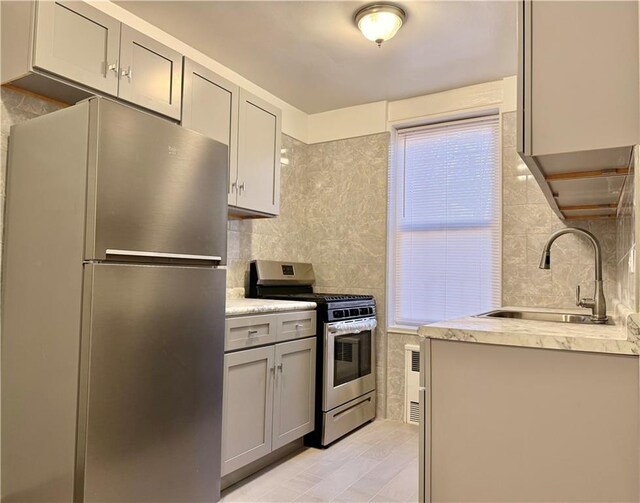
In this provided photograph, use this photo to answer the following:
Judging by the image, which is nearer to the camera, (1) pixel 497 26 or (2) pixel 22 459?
(2) pixel 22 459

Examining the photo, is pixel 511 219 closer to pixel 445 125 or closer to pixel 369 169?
pixel 445 125

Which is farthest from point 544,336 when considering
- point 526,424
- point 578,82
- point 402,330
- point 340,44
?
point 402,330

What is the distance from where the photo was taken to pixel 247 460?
97.1 inches

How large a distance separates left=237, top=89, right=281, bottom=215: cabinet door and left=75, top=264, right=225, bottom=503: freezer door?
917mm

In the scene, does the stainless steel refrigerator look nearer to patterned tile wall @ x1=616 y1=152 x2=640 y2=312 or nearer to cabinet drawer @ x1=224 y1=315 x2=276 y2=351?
Result: cabinet drawer @ x1=224 y1=315 x2=276 y2=351

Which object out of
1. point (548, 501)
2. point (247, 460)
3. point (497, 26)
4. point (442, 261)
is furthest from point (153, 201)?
point (442, 261)

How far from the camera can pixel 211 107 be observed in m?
2.70

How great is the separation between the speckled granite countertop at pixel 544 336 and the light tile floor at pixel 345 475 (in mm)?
1315

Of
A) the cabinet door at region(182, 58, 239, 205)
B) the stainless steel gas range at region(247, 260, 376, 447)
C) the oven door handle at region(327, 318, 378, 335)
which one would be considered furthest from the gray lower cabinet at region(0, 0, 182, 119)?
the oven door handle at region(327, 318, 378, 335)

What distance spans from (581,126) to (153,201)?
1549 mm

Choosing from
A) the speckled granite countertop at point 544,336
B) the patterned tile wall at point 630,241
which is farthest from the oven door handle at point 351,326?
the patterned tile wall at point 630,241

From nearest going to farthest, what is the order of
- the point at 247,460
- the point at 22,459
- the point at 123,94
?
the point at 22,459, the point at 123,94, the point at 247,460

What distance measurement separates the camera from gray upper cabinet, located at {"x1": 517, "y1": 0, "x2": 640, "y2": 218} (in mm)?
1238

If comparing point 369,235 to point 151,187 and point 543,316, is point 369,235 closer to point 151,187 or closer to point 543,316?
point 543,316
